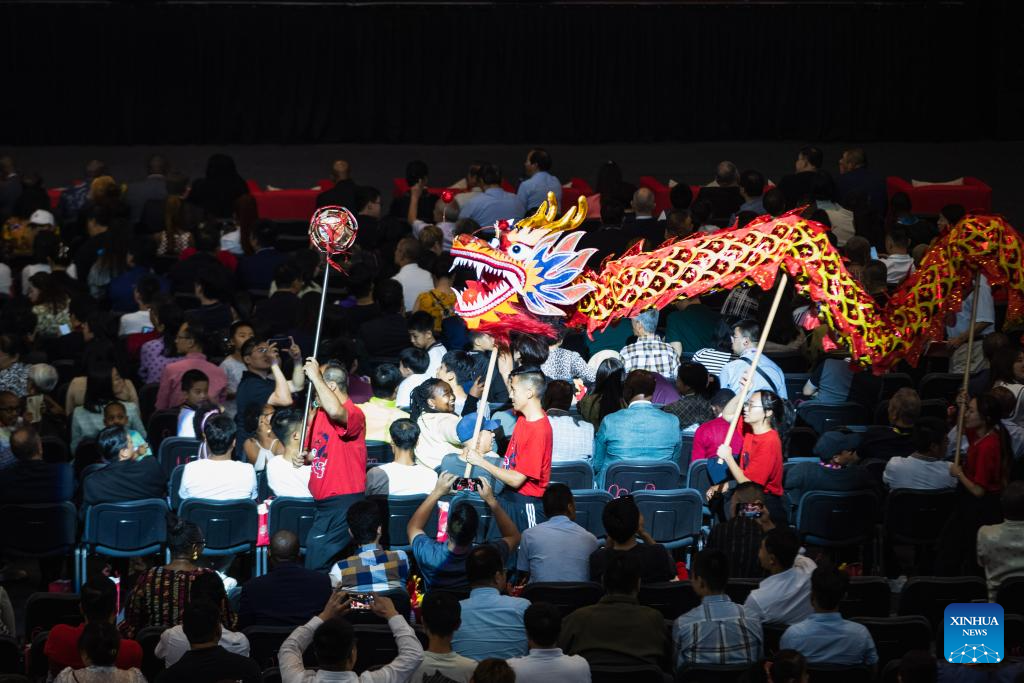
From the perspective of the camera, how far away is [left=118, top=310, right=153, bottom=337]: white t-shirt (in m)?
11.0

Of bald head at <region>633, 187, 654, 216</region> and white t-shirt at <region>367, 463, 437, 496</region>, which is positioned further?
bald head at <region>633, 187, 654, 216</region>

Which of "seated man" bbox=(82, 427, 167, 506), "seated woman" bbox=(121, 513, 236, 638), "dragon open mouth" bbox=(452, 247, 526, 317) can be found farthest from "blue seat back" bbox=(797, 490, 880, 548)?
"seated man" bbox=(82, 427, 167, 506)

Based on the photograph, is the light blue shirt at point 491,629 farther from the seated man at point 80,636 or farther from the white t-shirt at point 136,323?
the white t-shirt at point 136,323

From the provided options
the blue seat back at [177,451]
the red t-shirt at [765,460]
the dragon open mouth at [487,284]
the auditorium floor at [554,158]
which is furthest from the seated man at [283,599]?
the auditorium floor at [554,158]

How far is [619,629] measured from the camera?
20.5ft

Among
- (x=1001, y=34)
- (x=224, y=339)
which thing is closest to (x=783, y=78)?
(x=1001, y=34)

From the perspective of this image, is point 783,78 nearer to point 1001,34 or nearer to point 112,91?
point 1001,34

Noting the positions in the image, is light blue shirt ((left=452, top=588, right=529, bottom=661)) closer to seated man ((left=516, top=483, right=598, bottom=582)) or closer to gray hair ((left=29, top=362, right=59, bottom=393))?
seated man ((left=516, top=483, right=598, bottom=582))

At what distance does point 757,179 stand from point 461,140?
7503 millimetres

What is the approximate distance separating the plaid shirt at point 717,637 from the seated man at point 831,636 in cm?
16

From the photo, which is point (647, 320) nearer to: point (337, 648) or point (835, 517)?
point (835, 517)

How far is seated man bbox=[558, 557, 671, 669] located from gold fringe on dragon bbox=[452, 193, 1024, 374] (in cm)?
139

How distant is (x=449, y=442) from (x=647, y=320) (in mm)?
2009

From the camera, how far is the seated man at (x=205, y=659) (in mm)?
5715
